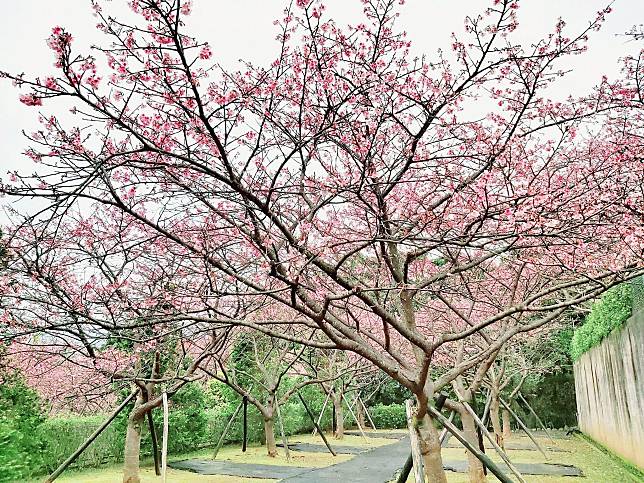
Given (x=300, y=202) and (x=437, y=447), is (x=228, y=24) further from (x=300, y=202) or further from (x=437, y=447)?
(x=437, y=447)

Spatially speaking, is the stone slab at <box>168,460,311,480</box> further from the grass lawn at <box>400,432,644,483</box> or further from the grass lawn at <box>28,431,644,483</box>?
the grass lawn at <box>400,432,644,483</box>

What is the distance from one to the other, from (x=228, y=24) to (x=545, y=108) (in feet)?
8.85

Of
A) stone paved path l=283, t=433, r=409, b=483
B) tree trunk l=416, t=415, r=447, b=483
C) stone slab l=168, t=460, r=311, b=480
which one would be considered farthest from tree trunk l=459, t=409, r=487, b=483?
stone slab l=168, t=460, r=311, b=480

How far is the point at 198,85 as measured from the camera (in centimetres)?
313

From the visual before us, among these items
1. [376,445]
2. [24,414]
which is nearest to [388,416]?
[376,445]

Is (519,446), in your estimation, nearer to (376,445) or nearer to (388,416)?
(376,445)

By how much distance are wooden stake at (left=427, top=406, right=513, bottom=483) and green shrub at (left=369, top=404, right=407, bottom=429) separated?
16.1m

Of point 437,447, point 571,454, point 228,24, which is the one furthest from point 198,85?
point 571,454

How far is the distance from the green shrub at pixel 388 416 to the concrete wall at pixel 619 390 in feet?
25.1

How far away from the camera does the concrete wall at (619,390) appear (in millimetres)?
7961

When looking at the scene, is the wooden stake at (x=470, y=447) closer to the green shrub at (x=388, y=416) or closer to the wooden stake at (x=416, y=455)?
the wooden stake at (x=416, y=455)

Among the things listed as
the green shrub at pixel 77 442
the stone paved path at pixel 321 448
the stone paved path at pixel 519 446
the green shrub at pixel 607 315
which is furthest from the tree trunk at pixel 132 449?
the stone paved path at pixel 519 446

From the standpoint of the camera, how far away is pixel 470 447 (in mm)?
4789

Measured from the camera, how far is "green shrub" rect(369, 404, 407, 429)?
20328mm
